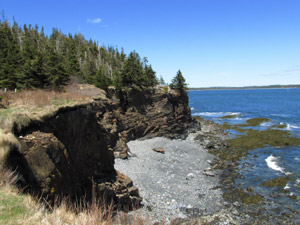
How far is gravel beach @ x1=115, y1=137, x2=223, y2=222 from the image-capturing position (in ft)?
57.5

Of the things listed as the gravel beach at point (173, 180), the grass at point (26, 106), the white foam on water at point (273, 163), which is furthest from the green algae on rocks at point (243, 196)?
the grass at point (26, 106)

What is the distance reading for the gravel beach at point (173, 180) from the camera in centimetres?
1753

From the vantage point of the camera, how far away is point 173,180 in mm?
22844

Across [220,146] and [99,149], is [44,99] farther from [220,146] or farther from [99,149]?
[220,146]

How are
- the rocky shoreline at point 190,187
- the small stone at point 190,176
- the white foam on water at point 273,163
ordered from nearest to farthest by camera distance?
1. the rocky shoreline at point 190,187
2. the small stone at point 190,176
3. the white foam on water at point 273,163

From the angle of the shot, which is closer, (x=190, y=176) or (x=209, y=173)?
(x=190, y=176)

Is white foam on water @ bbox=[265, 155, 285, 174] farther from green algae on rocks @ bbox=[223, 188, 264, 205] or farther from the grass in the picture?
the grass

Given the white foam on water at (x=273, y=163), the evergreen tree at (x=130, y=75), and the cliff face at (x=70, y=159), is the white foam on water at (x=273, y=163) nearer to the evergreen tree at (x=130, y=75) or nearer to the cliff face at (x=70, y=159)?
the cliff face at (x=70, y=159)

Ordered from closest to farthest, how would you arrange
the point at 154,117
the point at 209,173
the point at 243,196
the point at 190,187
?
the point at 243,196 < the point at 190,187 < the point at 209,173 < the point at 154,117

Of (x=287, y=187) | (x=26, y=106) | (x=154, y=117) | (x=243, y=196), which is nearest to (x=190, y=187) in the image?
(x=243, y=196)

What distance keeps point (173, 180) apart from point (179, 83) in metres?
30.9

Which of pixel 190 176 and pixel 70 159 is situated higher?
pixel 70 159

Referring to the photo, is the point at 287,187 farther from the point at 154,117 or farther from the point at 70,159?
the point at 154,117

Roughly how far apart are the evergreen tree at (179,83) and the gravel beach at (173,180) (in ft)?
62.2
